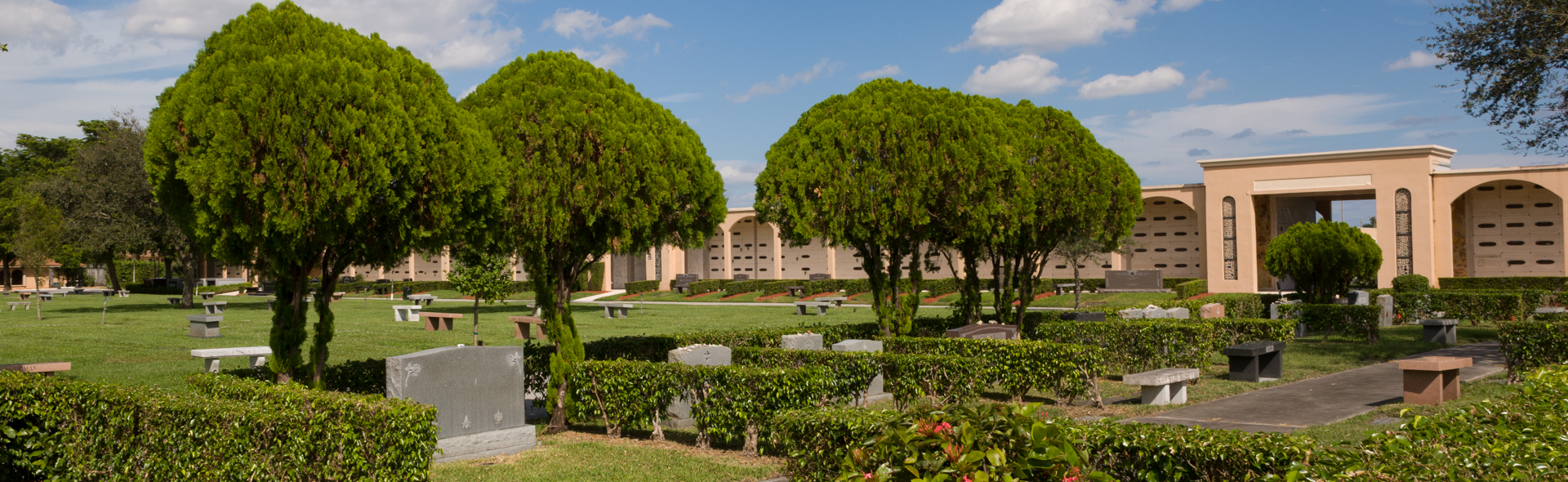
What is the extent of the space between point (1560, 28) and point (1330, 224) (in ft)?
34.9

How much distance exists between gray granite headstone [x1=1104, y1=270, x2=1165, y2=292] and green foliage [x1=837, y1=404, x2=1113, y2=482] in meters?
36.7

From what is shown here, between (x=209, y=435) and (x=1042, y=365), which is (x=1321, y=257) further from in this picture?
(x=209, y=435)

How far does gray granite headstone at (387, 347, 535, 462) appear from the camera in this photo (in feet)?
24.2

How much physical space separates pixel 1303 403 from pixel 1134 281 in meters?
29.3

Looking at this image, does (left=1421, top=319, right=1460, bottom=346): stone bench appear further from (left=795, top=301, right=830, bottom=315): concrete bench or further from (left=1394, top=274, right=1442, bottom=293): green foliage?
(left=795, top=301, right=830, bottom=315): concrete bench

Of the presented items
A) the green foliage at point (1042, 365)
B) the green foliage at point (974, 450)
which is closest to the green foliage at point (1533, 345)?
the green foliage at point (1042, 365)

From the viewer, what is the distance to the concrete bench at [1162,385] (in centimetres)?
1066

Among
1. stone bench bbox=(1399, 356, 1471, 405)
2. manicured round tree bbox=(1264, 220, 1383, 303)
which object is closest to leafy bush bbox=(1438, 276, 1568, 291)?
manicured round tree bbox=(1264, 220, 1383, 303)

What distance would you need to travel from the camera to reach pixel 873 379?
33.1 ft

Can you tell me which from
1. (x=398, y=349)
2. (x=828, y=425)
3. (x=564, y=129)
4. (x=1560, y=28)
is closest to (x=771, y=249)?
(x=398, y=349)

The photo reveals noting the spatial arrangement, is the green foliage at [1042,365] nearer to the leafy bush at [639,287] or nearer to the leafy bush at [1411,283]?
the leafy bush at [1411,283]

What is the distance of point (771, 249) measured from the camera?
172 ft

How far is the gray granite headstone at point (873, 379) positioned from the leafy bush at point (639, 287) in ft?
122

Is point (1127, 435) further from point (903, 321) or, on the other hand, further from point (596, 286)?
point (596, 286)
